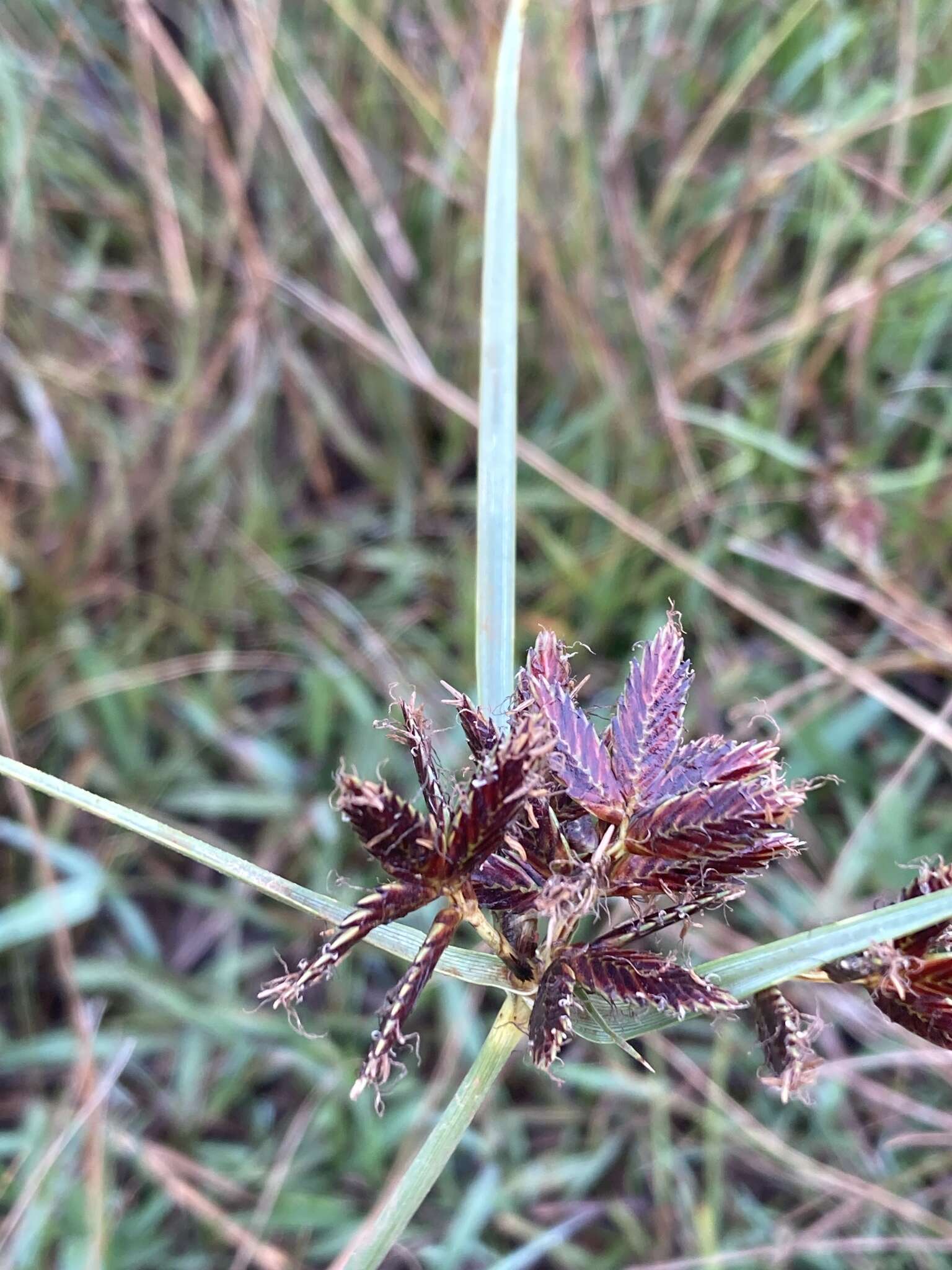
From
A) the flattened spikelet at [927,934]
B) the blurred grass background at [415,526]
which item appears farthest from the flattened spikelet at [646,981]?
the blurred grass background at [415,526]

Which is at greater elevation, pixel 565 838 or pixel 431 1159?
pixel 565 838

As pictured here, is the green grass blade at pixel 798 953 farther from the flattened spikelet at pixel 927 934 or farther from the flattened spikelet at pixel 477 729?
the flattened spikelet at pixel 477 729

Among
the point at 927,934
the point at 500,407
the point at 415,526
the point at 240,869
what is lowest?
the point at 240,869

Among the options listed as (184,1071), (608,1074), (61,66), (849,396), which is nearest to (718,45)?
(849,396)

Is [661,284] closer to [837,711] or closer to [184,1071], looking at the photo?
[837,711]

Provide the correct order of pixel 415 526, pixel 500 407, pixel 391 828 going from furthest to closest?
pixel 415 526, pixel 500 407, pixel 391 828

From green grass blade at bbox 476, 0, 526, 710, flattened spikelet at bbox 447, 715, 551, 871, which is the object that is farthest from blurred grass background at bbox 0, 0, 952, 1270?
flattened spikelet at bbox 447, 715, 551, 871

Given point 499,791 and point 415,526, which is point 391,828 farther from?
point 415,526

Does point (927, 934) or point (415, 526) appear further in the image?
Answer: point (415, 526)

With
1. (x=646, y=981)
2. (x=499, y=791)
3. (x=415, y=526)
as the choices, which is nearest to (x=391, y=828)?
(x=499, y=791)
